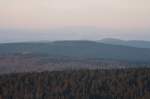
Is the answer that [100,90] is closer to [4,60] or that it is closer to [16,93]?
[16,93]

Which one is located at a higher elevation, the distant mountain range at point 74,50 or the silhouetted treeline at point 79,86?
the silhouetted treeline at point 79,86

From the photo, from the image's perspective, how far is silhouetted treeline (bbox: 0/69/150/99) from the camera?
37.7 metres

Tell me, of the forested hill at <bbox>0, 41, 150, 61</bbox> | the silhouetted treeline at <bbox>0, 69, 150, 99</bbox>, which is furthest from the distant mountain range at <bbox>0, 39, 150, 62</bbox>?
the silhouetted treeline at <bbox>0, 69, 150, 99</bbox>

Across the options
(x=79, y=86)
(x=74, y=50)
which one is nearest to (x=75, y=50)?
(x=74, y=50)

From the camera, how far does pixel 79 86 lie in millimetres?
40219

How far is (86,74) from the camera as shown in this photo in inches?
1775

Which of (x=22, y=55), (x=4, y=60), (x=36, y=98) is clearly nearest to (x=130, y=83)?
(x=36, y=98)

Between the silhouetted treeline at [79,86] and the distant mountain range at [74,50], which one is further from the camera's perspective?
the distant mountain range at [74,50]

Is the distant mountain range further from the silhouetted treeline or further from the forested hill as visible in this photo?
the silhouetted treeline

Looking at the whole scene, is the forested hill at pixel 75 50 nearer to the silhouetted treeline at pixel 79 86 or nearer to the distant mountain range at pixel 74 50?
the distant mountain range at pixel 74 50

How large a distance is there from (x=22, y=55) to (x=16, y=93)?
76214mm

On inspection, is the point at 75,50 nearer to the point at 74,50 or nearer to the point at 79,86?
the point at 74,50

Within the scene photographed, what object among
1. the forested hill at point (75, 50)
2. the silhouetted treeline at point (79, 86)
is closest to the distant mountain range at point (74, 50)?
the forested hill at point (75, 50)

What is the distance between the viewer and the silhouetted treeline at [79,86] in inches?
1484
